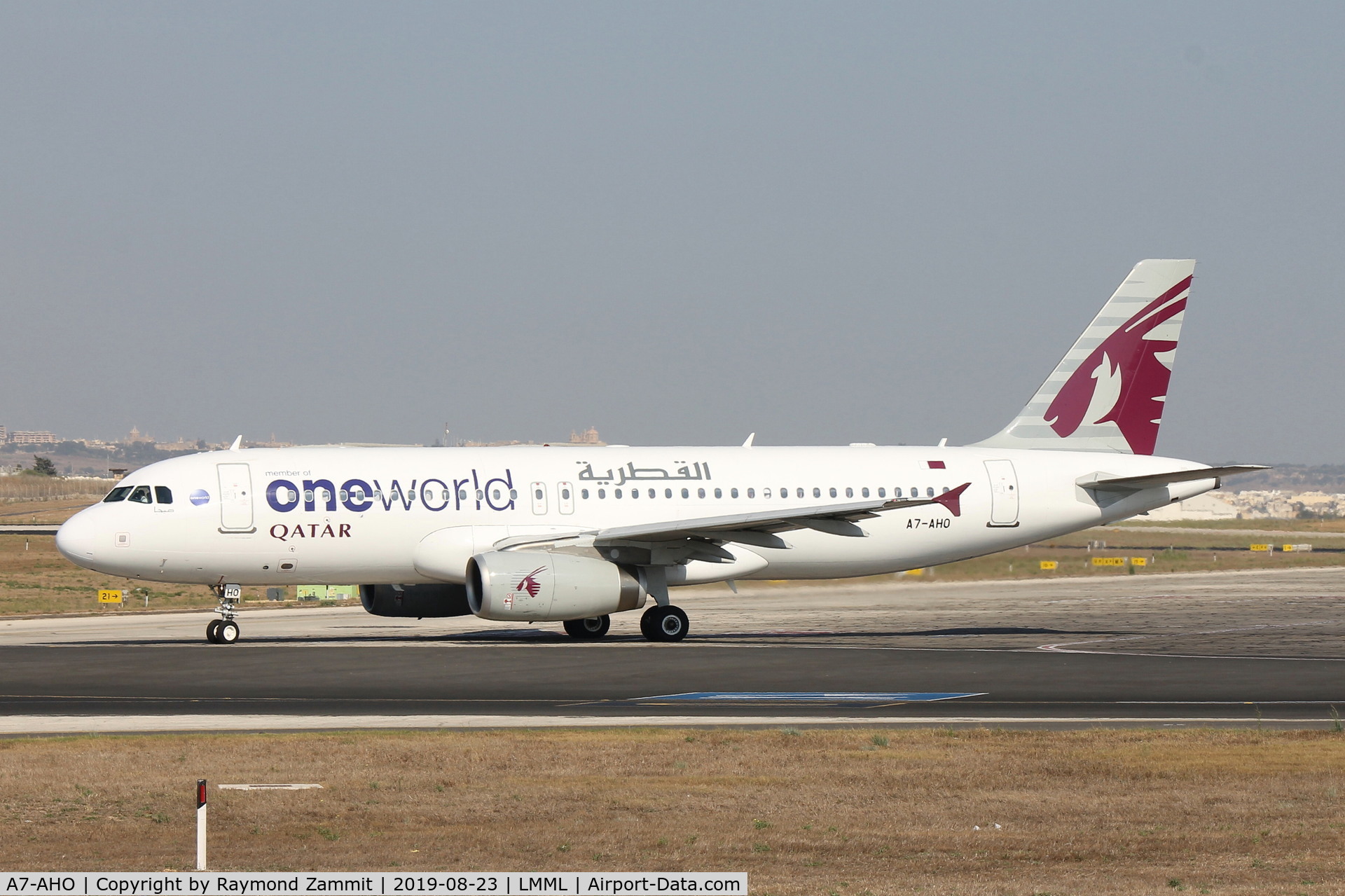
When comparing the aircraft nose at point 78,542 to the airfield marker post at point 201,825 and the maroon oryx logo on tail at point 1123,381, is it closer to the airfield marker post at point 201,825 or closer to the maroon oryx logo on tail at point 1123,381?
the maroon oryx logo on tail at point 1123,381

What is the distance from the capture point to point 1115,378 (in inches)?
1623

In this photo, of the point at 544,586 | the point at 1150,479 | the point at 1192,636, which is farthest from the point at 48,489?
the point at 1192,636

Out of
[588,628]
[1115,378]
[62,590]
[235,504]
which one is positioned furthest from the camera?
[62,590]

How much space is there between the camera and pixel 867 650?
107ft

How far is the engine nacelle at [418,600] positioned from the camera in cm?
3700

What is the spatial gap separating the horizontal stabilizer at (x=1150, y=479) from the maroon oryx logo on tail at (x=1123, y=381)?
6.53ft

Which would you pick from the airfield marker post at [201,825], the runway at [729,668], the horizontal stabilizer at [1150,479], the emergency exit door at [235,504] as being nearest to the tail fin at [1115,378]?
the horizontal stabilizer at [1150,479]

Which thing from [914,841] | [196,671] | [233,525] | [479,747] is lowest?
[914,841]

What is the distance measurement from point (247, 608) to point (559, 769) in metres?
37.3

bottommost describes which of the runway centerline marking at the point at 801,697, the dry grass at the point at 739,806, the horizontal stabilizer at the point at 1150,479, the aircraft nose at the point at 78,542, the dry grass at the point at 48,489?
the dry grass at the point at 739,806

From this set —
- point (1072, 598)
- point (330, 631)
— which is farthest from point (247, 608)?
point (1072, 598)

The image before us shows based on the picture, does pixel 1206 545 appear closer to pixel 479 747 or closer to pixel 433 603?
pixel 433 603

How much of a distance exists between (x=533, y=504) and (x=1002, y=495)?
11.6 metres

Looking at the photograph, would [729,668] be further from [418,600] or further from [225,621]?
[225,621]
